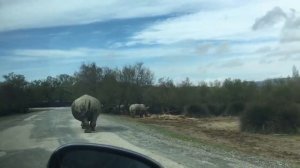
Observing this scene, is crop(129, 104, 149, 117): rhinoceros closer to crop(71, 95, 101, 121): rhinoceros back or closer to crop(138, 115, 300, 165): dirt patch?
crop(138, 115, 300, 165): dirt patch

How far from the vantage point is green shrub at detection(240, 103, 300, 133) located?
44906 mm

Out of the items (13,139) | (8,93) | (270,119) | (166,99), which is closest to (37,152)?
(13,139)

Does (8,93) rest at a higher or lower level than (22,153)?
higher

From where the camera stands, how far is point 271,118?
A: 45.9 metres

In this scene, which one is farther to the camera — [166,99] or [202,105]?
[166,99]

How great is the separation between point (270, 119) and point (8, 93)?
21.4m

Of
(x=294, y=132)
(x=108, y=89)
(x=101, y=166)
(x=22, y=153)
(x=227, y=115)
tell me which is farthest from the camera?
(x=108, y=89)

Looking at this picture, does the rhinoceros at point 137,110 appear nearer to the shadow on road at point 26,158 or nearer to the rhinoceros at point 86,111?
the rhinoceros at point 86,111

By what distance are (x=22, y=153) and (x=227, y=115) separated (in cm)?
5943

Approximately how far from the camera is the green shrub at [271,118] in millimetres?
44906

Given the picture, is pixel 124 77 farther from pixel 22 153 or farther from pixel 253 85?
pixel 22 153

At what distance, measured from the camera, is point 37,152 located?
2097cm

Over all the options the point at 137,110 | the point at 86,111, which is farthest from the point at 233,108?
the point at 86,111

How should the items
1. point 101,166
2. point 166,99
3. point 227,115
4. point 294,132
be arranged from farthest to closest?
point 166,99 → point 227,115 → point 294,132 → point 101,166
